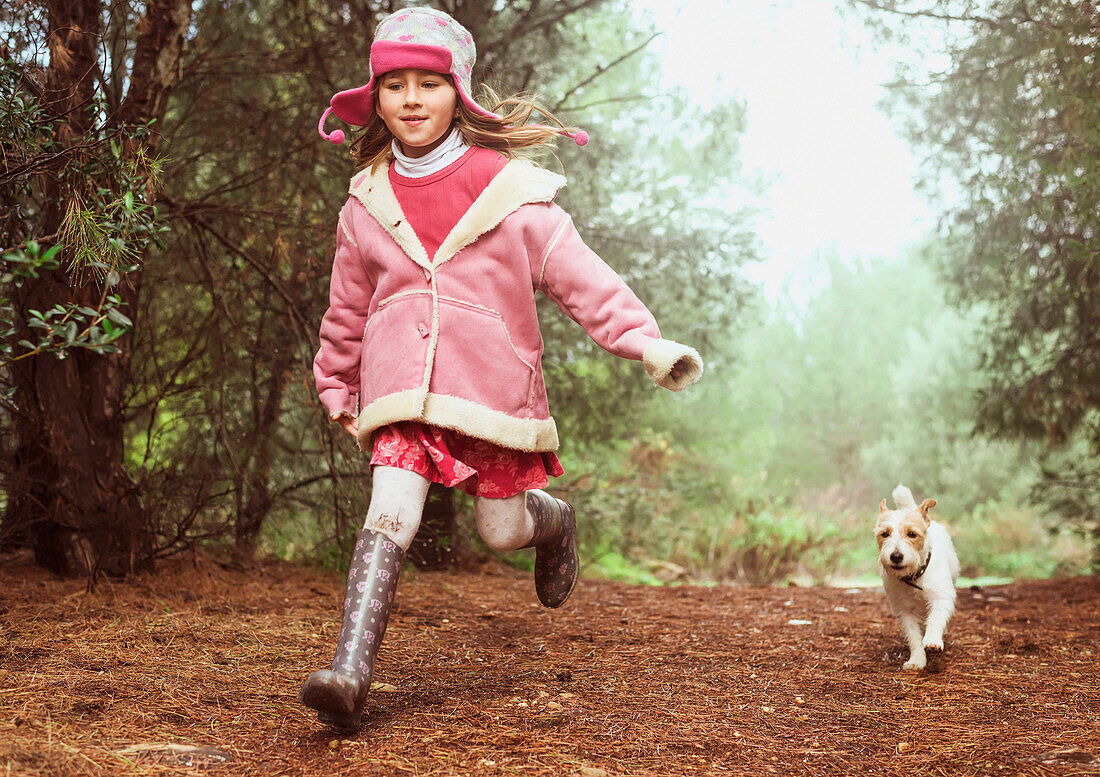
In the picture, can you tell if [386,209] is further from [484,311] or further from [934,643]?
[934,643]

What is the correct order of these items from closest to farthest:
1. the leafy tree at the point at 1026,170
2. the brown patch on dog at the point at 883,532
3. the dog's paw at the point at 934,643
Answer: the dog's paw at the point at 934,643
the brown patch on dog at the point at 883,532
the leafy tree at the point at 1026,170

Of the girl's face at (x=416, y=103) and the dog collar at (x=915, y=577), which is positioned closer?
the girl's face at (x=416, y=103)

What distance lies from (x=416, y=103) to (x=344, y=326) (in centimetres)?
79

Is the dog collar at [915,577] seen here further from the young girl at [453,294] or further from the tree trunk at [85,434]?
the tree trunk at [85,434]

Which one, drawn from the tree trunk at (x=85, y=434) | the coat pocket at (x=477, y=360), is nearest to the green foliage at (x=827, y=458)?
→ the tree trunk at (x=85, y=434)

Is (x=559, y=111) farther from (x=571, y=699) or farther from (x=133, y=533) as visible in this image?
(x=571, y=699)

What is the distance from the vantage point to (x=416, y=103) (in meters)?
2.91

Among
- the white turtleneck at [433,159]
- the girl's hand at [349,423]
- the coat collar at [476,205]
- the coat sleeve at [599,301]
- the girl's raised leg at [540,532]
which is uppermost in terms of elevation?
the white turtleneck at [433,159]

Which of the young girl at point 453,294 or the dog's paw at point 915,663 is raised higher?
the young girl at point 453,294

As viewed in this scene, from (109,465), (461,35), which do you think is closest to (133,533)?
(109,465)

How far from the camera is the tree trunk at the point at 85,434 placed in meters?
4.29

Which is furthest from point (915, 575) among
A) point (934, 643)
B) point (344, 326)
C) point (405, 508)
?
point (344, 326)

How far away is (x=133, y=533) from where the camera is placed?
181 inches

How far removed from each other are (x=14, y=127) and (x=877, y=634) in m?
3.99
